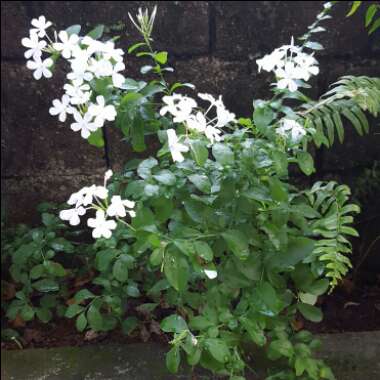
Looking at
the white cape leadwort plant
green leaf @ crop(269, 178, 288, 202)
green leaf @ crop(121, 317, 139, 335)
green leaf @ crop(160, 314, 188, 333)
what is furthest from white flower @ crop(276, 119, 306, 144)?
green leaf @ crop(121, 317, 139, 335)

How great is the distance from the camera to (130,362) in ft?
6.08

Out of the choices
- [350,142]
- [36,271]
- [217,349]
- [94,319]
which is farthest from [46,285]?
[350,142]

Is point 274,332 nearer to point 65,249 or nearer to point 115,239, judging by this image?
point 115,239

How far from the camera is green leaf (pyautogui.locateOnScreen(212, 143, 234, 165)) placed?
1210mm

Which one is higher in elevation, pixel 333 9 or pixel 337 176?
pixel 333 9

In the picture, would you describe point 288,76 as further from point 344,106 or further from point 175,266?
point 175,266

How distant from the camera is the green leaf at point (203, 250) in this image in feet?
3.88

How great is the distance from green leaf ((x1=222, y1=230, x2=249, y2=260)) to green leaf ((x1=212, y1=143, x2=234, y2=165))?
19 centimetres

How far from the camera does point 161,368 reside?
5.82ft

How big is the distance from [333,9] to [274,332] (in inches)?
51.6

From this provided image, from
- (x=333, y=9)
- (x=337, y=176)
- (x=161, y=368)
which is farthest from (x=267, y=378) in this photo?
(x=333, y=9)

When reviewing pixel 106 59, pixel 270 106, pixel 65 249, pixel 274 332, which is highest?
pixel 106 59

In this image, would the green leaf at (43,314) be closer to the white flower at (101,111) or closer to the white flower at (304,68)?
the white flower at (101,111)

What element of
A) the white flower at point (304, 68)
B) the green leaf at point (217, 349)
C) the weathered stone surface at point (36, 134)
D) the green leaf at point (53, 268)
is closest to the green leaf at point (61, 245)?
the green leaf at point (53, 268)
